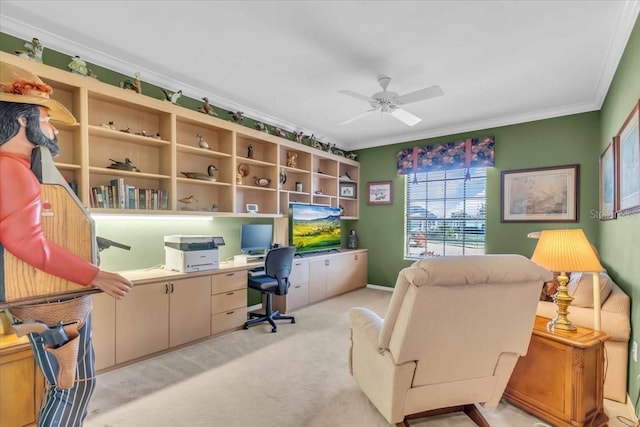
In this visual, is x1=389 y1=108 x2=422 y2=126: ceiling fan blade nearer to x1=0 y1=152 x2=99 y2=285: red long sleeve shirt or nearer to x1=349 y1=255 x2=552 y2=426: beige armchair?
x1=349 y1=255 x2=552 y2=426: beige armchair

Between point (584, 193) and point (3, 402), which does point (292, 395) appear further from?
point (584, 193)

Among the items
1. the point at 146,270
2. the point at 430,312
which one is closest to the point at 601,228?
the point at 430,312

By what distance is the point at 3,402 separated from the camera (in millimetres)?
1612

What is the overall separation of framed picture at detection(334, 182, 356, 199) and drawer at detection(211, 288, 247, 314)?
278cm

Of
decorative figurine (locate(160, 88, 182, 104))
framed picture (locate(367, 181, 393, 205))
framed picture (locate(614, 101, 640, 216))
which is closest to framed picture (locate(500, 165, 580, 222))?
framed picture (locate(614, 101, 640, 216))

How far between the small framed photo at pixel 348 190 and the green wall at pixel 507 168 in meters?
0.23

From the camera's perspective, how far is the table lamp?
1.79m

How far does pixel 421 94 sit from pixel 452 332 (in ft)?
6.69

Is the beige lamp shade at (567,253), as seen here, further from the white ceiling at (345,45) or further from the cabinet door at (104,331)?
the cabinet door at (104,331)

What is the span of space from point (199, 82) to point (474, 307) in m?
3.17

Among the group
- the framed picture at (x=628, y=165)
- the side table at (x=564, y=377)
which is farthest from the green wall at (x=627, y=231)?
the side table at (x=564, y=377)

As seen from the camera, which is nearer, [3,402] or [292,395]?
[3,402]

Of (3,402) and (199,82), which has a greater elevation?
(199,82)

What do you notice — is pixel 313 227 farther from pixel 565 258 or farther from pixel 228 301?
pixel 565 258
